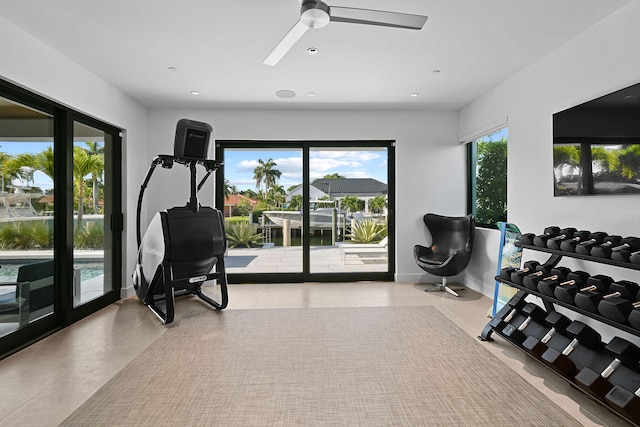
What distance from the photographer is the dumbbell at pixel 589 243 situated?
7.72 ft

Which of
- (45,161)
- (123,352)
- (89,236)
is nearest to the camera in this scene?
(123,352)

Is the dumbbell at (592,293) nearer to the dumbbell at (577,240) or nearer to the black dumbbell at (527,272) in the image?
the dumbbell at (577,240)

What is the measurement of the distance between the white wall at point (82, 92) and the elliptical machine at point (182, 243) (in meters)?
0.84

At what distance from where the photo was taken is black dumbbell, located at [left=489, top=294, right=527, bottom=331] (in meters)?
2.90

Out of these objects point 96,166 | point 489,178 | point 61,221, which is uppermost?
point 96,166

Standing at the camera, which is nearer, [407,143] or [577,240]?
[577,240]

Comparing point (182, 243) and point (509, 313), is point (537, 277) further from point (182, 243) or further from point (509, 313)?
point (182, 243)

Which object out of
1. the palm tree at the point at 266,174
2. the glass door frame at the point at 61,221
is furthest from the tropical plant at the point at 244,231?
the glass door frame at the point at 61,221

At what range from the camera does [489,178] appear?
4.79 m

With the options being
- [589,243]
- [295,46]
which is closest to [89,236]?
[295,46]

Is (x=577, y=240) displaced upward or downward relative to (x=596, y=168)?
→ downward

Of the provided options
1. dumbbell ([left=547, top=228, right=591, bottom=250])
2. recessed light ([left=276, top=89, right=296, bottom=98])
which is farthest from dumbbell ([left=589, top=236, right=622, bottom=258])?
recessed light ([left=276, top=89, right=296, bottom=98])

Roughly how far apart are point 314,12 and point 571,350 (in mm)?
2676

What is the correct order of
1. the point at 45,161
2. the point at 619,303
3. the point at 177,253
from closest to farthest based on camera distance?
the point at 619,303, the point at 45,161, the point at 177,253
